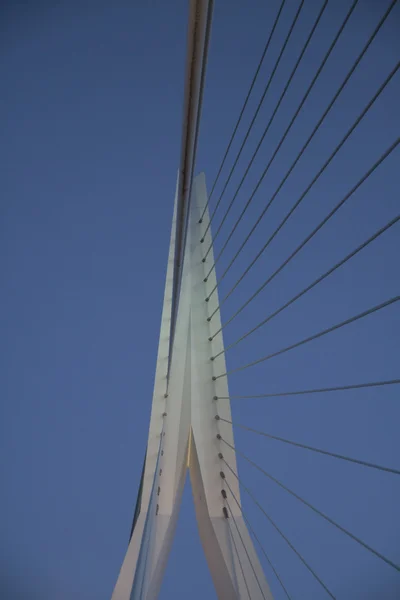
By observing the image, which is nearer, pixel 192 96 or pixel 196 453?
pixel 192 96

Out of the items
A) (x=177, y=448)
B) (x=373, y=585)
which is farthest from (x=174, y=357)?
(x=373, y=585)

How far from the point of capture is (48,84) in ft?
22.0

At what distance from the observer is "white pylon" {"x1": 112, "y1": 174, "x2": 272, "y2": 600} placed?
1268 millimetres

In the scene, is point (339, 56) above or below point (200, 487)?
above

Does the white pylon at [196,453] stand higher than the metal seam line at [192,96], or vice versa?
the metal seam line at [192,96]

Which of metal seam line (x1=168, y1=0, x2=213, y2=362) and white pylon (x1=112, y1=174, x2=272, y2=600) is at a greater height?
metal seam line (x1=168, y1=0, x2=213, y2=362)

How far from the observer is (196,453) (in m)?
1.49

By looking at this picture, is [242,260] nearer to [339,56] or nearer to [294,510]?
[339,56]

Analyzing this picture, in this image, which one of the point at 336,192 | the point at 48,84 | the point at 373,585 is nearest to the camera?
the point at 48,84

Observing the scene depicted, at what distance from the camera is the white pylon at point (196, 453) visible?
49.9 inches

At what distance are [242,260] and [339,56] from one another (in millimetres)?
3594

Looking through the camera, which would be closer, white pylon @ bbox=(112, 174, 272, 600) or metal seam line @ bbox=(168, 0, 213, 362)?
metal seam line @ bbox=(168, 0, 213, 362)

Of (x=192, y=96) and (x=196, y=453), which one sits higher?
(x=192, y=96)

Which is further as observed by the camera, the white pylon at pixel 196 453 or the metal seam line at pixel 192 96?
the white pylon at pixel 196 453
